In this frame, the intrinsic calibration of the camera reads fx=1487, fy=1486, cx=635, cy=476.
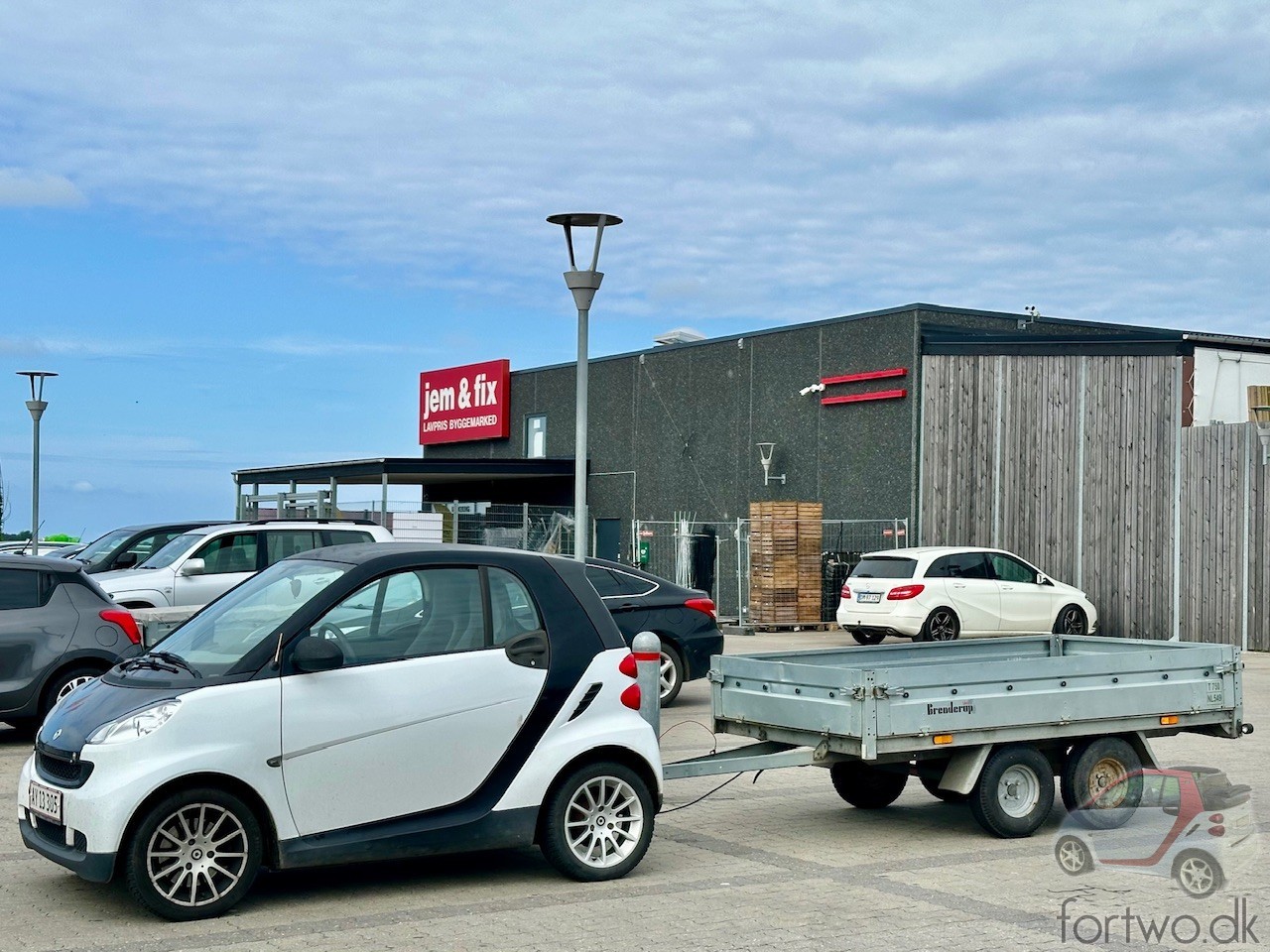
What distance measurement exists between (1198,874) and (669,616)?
7433 mm

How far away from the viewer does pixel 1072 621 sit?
24.7 m

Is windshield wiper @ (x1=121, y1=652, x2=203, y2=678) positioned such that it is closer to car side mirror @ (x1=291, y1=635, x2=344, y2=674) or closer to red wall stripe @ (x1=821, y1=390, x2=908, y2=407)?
Answer: car side mirror @ (x1=291, y1=635, x2=344, y2=674)

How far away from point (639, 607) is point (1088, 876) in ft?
23.7

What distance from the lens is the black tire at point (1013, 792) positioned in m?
8.65

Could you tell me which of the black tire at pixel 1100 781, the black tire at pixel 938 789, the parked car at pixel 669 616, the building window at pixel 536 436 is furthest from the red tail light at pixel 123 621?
the building window at pixel 536 436

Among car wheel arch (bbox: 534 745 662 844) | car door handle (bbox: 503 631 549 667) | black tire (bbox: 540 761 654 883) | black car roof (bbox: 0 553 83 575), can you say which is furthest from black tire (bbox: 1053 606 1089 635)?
car door handle (bbox: 503 631 549 667)

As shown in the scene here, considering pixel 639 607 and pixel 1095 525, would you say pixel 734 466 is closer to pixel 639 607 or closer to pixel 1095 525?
pixel 1095 525

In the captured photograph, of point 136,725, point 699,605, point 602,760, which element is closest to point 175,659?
point 136,725

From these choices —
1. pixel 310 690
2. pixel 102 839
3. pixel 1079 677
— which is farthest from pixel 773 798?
pixel 102 839

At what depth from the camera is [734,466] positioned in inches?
1312

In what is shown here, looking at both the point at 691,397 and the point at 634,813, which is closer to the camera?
the point at 634,813

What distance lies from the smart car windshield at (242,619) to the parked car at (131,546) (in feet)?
36.3

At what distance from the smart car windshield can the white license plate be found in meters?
0.74

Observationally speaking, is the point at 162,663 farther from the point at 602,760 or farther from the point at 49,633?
the point at 49,633
